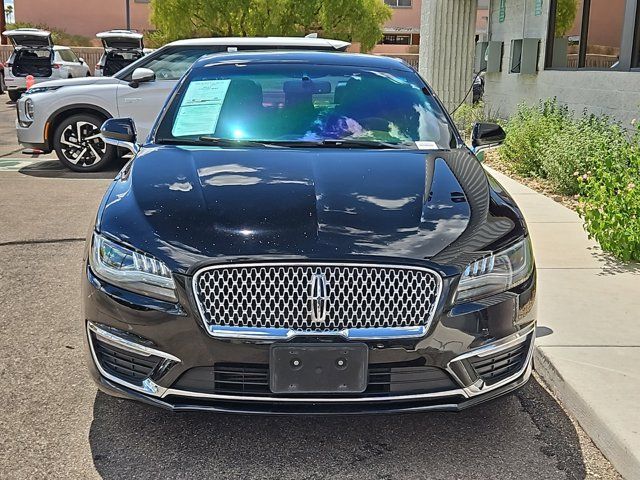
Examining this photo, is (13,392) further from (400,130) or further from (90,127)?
(90,127)

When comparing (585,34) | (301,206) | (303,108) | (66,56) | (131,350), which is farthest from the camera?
(66,56)

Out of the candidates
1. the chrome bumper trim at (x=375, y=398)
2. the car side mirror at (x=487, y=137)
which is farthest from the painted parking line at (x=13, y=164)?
the chrome bumper trim at (x=375, y=398)

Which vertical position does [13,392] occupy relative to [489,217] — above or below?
below

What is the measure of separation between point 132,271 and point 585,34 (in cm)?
884

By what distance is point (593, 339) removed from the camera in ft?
14.3

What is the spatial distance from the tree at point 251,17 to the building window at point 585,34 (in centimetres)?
2150

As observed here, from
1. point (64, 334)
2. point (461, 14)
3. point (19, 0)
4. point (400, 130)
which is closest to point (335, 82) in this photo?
point (400, 130)

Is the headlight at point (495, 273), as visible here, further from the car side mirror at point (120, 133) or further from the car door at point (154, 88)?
the car door at point (154, 88)

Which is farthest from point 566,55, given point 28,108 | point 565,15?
point 28,108

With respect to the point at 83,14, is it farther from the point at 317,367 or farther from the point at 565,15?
the point at 317,367

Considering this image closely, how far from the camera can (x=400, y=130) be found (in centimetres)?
445

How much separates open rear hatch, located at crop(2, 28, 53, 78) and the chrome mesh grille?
22448 millimetres

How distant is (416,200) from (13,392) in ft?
6.94

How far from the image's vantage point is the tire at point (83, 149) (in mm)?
10602
